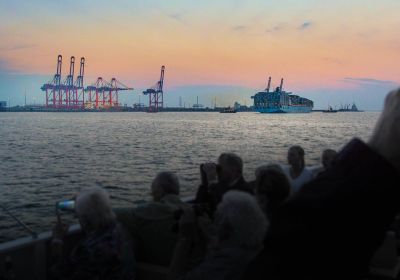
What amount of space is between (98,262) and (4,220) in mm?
7106

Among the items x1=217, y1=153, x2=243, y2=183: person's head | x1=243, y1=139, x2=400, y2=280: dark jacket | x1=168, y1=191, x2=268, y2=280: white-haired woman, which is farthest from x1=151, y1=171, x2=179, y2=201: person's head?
x1=243, y1=139, x2=400, y2=280: dark jacket

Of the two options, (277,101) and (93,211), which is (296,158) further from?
(277,101)

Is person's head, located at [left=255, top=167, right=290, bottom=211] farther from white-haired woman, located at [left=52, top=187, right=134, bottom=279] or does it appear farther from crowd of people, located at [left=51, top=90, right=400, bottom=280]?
white-haired woman, located at [left=52, top=187, right=134, bottom=279]

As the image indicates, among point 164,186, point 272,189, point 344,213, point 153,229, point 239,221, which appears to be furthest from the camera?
point 164,186

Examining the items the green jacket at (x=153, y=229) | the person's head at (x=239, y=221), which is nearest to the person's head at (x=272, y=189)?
the person's head at (x=239, y=221)

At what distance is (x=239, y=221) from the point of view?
1.90m

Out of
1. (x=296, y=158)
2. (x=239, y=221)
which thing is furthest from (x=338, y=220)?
(x=296, y=158)

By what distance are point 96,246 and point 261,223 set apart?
939 mm

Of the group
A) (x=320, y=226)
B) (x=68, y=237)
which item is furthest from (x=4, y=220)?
(x=320, y=226)

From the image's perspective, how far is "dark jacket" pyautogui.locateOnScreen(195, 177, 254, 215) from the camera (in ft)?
11.3

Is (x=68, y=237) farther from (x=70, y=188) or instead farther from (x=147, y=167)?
(x=147, y=167)

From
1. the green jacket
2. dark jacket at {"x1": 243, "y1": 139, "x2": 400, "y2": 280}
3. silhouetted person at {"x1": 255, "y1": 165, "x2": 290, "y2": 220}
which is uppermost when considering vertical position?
dark jacket at {"x1": 243, "y1": 139, "x2": 400, "y2": 280}

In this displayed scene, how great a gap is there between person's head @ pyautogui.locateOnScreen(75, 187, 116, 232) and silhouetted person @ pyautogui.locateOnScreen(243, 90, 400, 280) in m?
1.81

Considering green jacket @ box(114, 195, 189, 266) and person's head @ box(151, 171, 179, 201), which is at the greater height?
person's head @ box(151, 171, 179, 201)
